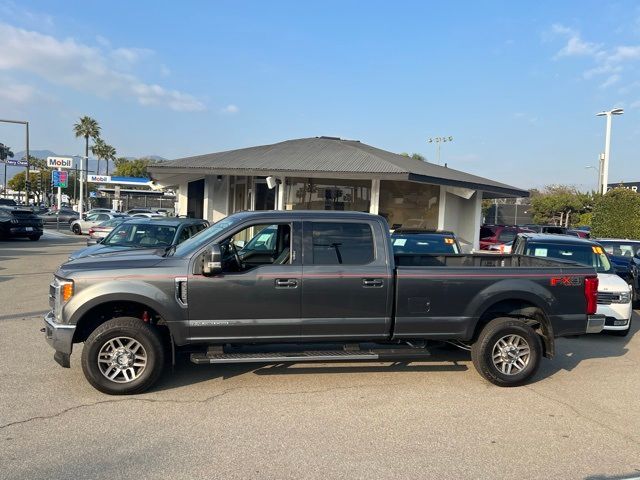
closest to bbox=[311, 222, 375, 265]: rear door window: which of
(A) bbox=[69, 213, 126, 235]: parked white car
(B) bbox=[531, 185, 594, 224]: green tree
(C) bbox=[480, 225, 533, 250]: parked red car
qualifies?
(C) bbox=[480, 225, 533, 250]: parked red car

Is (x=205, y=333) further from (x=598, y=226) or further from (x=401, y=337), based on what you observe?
(x=598, y=226)

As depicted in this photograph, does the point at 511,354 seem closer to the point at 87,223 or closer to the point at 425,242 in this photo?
the point at 425,242

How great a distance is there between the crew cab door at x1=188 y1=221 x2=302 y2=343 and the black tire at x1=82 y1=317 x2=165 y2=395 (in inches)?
16.2

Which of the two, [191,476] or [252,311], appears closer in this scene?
Result: [191,476]

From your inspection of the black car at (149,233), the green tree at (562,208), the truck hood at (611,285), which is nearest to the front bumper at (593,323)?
the truck hood at (611,285)

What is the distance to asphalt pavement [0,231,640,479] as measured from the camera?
3781mm

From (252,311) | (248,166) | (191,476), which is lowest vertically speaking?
(191,476)

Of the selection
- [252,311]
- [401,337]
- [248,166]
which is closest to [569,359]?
[401,337]

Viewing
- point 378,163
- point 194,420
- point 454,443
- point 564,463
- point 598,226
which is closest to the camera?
point 564,463

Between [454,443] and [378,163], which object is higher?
[378,163]

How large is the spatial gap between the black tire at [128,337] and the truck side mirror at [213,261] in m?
0.85

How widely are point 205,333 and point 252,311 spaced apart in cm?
53

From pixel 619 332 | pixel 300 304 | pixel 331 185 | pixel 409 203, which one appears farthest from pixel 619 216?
pixel 300 304

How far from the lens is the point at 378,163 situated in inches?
690
